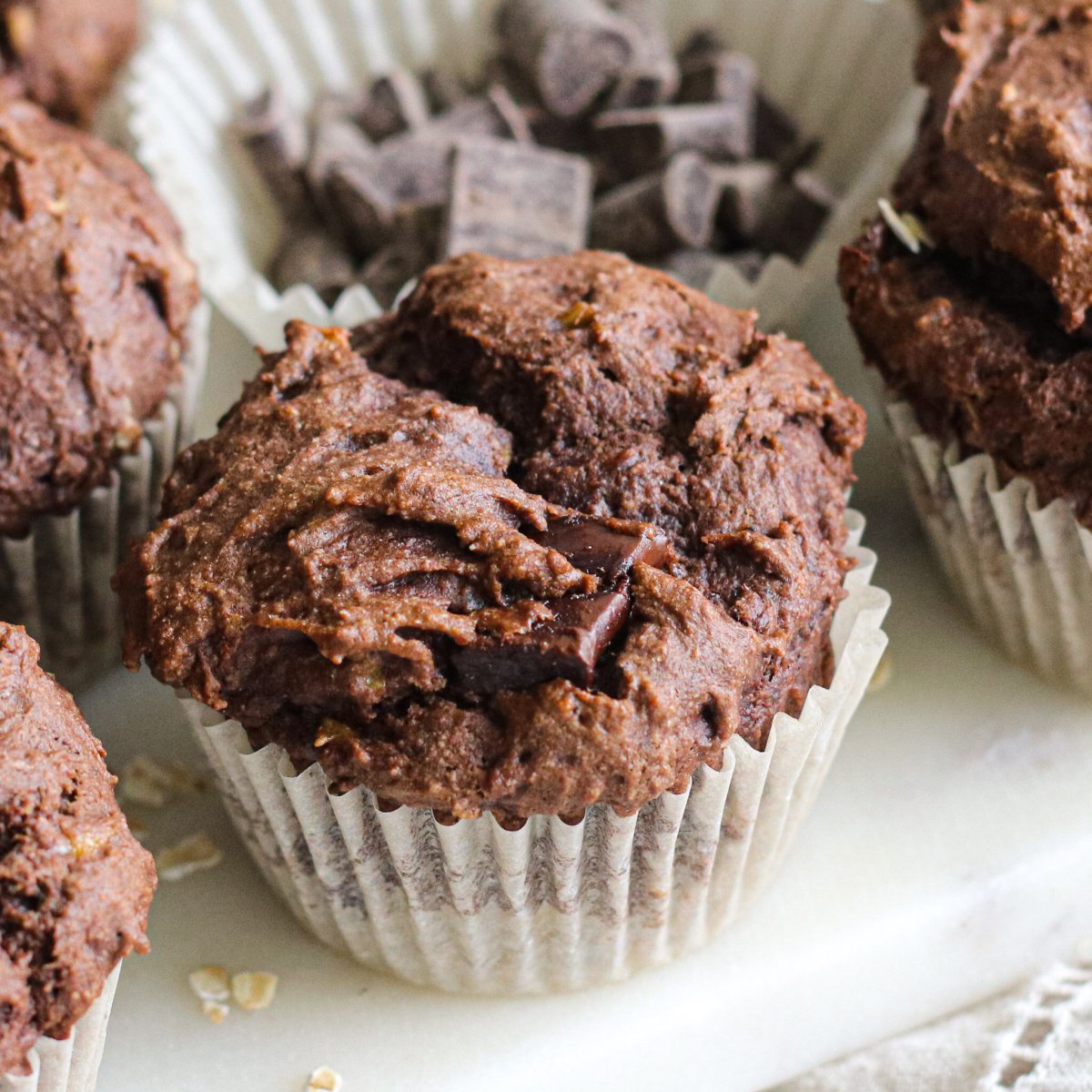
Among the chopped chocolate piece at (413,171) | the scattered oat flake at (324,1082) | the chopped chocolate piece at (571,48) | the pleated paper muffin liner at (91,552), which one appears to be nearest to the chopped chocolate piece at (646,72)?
the chopped chocolate piece at (571,48)

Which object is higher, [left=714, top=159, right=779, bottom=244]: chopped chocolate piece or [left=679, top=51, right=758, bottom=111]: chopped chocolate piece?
[left=679, top=51, right=758, bottom=111]: chopped chocolate piece

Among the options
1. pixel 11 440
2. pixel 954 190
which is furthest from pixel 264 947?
pixel 954 190

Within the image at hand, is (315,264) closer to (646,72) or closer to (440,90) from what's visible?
(440,90)

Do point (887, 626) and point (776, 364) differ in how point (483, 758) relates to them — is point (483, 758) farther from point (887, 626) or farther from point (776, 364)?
point (887, 626)

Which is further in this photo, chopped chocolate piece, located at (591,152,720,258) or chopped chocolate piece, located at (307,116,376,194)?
chopped chocolate piece, located at (307,116,376,194)

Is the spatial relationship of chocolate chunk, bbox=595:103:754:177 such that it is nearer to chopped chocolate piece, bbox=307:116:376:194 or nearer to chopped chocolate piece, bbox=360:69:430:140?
chopped chocolate piece, bbox=360:69:430:140

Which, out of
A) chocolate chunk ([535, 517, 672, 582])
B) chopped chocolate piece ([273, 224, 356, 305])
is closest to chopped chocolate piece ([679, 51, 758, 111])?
chopped chocolate piece ([273, 224, 356, 305])

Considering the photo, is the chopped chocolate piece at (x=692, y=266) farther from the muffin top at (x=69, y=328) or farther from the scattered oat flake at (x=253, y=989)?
the scattered oat flake at (x=253, y=989)
